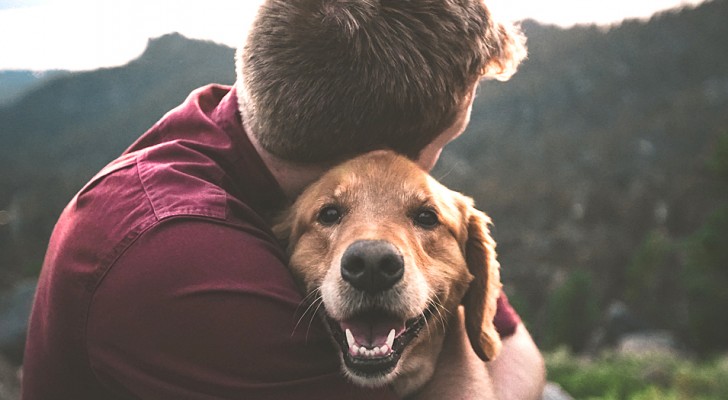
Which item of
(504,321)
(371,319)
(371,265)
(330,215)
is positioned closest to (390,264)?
(371,265)

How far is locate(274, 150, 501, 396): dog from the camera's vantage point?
256 centimetres

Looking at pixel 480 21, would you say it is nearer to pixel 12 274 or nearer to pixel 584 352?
pixel 584 352

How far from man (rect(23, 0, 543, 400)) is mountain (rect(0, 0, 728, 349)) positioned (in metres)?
7.70

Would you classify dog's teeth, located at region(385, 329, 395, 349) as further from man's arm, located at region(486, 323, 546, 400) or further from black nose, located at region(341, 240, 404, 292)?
man's arm, located at region(486, 323, 546, 400)

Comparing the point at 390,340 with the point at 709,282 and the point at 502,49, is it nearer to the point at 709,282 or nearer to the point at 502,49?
the point at 502,49

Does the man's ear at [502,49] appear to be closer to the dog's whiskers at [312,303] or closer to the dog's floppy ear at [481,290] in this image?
the dog's floppy ear at [481,290]

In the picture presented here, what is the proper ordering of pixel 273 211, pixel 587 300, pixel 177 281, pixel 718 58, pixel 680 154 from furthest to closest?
pixel 718 58, pixel 680 154, pixel 587 300, pixel 273 211, pixel 177 281

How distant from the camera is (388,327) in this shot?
8.88 feet

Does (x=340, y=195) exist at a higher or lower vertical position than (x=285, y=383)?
higher

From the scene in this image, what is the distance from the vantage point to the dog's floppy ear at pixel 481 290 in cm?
315

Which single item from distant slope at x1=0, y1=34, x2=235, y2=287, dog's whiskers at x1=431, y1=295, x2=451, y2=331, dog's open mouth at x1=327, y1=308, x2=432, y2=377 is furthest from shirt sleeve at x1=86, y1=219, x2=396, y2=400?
distant slope at x1=0, y1=34, x2=235, y2=287

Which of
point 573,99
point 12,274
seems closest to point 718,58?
point 573,99

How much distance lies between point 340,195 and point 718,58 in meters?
93.9

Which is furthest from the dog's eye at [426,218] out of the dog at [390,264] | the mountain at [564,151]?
the mountain at [564,151]
